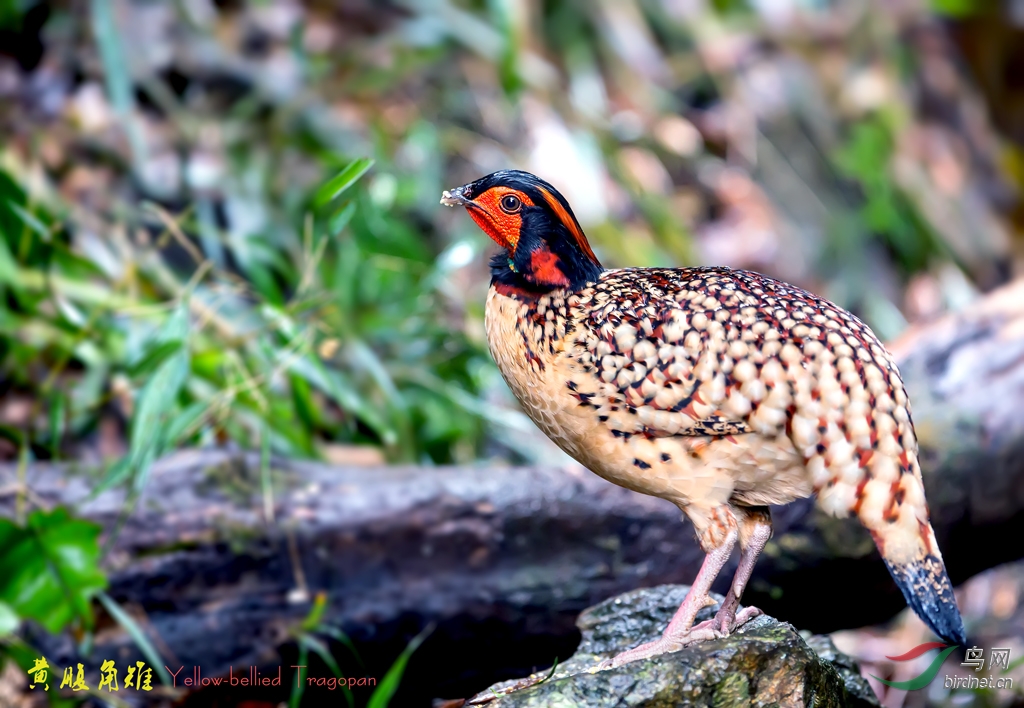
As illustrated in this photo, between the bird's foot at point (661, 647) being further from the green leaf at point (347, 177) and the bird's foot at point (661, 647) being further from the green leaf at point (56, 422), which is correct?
the green leaf at point (56, 422)

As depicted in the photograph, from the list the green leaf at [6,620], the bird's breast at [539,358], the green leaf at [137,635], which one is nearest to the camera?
the bird's breast at [539,358]

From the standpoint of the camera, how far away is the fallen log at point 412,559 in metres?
3.29

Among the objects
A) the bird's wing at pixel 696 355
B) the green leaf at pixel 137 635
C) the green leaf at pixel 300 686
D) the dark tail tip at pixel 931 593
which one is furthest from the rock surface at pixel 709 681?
the green leaf at pixel 137 635

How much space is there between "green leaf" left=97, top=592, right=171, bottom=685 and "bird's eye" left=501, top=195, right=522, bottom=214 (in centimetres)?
182

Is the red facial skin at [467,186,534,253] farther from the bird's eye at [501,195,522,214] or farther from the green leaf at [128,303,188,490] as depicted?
the green leaf at [128,303,188,490]

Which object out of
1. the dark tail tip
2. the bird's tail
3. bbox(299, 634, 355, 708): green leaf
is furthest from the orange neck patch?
bbox(299, 634, 355, 708): green leaf

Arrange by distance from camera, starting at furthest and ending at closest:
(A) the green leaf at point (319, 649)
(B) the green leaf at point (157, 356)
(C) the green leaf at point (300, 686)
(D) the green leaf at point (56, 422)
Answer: (D) the green leaf at point (56, 422), (B) the green leaf at point (157, 356), (A) the green leaf at point (319, 649), (C) the green leaf at point (300, 686)

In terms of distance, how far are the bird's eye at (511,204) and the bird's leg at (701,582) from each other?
31.1 inches

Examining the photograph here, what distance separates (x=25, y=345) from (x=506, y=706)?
2620 millimetres

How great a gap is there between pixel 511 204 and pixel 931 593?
124 cm

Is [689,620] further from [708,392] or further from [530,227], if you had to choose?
[530,227]

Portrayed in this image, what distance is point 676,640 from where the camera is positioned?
91.0 inches

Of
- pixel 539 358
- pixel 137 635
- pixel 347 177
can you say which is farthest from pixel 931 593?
pixel 137 635

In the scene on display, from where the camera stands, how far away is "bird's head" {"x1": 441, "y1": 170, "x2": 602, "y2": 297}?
2.29m
